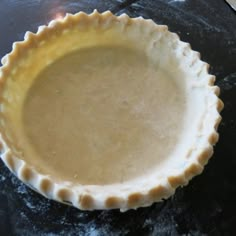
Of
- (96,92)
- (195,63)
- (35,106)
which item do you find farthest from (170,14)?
(35,106)

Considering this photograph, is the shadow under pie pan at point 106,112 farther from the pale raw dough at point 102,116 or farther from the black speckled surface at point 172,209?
the black speckled surface at point 172,209

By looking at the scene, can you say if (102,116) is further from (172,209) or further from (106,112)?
(172,209)

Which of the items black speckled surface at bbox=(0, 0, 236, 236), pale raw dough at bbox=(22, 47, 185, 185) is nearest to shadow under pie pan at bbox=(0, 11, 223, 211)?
pale raw dough at bbox=(22, 47, 185, 185)

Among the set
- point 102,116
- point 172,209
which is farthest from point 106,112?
point 172,209

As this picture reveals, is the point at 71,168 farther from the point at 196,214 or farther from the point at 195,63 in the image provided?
the point at 195,63

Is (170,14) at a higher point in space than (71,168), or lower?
higher

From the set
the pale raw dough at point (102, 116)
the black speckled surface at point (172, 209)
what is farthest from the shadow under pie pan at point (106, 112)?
the black speckled surface at point (172, 209)

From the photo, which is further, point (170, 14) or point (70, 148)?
point (170, 14)

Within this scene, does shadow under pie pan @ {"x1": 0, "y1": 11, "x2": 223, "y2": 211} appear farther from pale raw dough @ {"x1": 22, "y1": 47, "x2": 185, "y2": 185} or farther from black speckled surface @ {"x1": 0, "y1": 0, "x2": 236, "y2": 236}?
black speckled surface @ {"x1": 0, "y1": 0, "x2": 236, "y2": 236}
